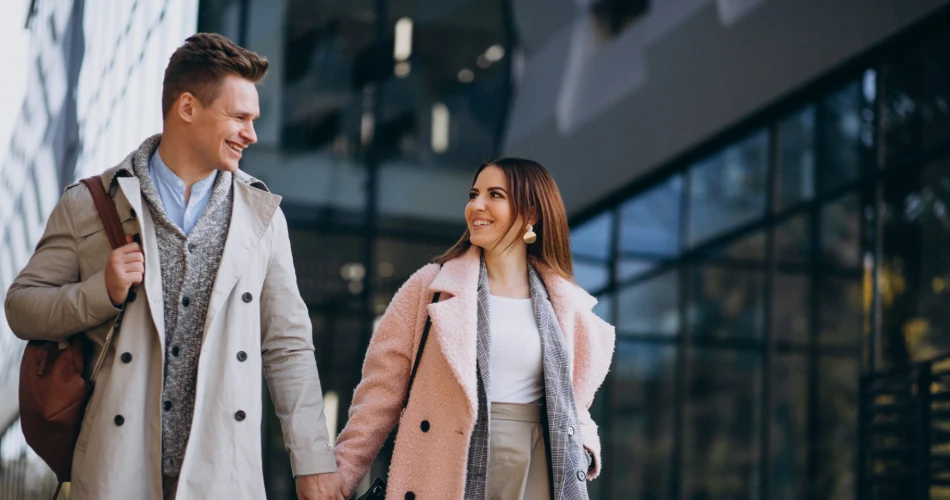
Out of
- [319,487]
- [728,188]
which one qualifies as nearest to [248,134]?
[319,487]

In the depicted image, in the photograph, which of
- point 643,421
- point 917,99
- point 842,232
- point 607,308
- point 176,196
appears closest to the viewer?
point 176,196

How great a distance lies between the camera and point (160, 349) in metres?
3.88

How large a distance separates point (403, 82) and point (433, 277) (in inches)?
400

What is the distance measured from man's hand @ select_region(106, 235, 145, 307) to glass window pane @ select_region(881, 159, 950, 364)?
743 cm

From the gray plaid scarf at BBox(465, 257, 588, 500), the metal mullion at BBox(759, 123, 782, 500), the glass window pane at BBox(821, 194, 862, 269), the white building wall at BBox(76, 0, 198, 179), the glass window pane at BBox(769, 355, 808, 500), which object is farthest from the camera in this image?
the metal mullion at BBox(759, 123, 782, 500)

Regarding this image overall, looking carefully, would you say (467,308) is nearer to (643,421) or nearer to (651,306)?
(643,421)

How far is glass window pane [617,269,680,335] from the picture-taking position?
551 inches

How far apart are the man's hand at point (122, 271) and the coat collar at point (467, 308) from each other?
1071mm

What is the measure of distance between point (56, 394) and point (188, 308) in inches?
19.1

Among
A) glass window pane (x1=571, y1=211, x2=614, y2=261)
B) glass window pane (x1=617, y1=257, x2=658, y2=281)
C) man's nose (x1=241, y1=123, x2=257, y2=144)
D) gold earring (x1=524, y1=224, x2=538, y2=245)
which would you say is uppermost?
glass window pane (x1=571, y1=211, x2=614, y2=261)

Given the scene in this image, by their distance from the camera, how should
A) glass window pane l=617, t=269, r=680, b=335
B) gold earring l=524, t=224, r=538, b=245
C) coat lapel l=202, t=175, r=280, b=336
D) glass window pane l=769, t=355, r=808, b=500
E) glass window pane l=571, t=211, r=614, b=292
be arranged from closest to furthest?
coat lapel l=202, t=175, r=280, b=336, gold earring l=524, t=224, r=538, b=245, glass window pane l=769, t=355, r=808, b=500, glass window pane l=617, t=269, r=680, b=335, glass window pane l=571, t=211, r=614, b=292

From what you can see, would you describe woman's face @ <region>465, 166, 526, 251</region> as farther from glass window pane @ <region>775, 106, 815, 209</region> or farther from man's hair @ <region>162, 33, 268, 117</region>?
glass window pane @ <region>775, 106, 815, 209</region>

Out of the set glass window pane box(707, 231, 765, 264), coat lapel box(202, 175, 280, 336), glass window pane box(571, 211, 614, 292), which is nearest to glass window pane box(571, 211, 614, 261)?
glass window pane box(571, 211, 614, 292)

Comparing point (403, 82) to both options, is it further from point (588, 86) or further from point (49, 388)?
point (49, 388)
